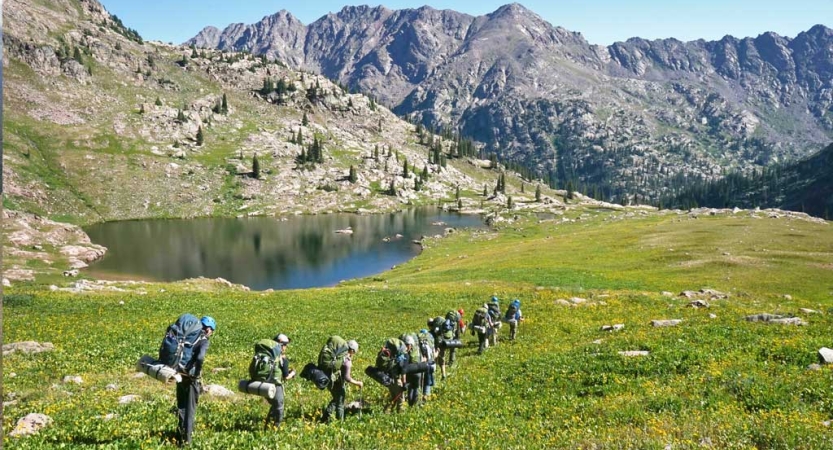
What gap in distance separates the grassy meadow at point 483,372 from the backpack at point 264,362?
1553 mm

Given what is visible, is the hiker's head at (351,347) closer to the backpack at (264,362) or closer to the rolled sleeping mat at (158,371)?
the backpack at (264,362)

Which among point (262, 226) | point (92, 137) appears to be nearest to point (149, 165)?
point (92, 137)

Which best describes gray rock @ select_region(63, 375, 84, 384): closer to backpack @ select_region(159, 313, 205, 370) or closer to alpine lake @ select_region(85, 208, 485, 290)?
backpack @ select_region(159, 313, 205, 370)

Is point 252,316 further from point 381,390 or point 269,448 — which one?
point 269,448

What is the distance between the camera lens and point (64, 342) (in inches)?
1043

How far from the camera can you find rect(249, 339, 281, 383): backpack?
44.8 ft

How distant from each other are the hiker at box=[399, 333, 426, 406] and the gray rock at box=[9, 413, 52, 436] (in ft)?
36.9

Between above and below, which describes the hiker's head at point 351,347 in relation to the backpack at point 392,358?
above

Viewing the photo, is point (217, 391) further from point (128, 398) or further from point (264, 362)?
point (264, 362)

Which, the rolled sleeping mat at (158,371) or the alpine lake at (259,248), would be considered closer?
the rolled sleeping mat at (158,371)

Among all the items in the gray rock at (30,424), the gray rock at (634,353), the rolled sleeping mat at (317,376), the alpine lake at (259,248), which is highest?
the rolled sleeping mat at (317,376)

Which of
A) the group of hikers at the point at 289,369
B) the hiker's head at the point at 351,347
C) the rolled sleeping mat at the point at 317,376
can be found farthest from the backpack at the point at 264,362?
the hiker's head at the point at 351,347

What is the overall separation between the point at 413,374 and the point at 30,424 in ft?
39.0

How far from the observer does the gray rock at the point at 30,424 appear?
40.9 feet
